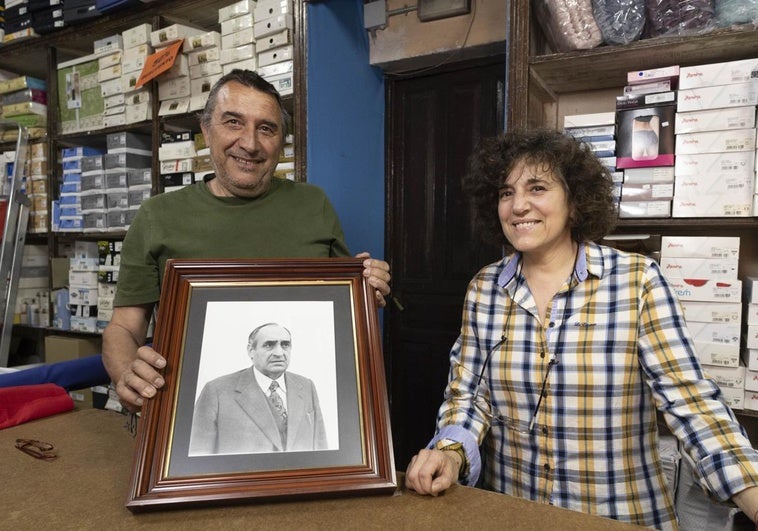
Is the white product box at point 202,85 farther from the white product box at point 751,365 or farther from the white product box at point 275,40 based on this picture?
the white product box at point 751,365

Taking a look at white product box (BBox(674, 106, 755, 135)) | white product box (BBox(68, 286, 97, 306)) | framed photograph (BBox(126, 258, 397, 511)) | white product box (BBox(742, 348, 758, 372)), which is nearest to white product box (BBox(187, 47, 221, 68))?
white product box (BBox(68, 286, 97, 306))

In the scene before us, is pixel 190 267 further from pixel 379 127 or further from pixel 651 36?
pixel 379 127

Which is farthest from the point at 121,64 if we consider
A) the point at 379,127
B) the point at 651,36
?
the point at 651,36

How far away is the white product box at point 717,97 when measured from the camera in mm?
1431

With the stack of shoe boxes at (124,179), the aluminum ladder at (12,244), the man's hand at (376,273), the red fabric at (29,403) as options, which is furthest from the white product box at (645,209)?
the aluminum ladder at (12,244)

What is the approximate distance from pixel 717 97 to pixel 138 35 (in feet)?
8.64

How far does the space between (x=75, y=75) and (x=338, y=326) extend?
2.95m

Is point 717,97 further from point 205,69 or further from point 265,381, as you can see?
point 205,69

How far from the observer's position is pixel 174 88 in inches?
100.0

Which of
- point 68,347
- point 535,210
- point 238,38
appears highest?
point 238,38

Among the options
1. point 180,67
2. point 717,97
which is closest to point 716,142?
point 717,97

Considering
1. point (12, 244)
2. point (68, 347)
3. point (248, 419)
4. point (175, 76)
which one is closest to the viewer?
point (248, 419)

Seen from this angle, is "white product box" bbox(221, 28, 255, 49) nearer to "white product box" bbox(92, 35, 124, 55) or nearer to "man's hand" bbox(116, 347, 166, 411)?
"white product box" bbox(92, 35, 124, 55)

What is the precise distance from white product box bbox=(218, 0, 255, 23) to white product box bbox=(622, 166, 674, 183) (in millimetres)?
1764
